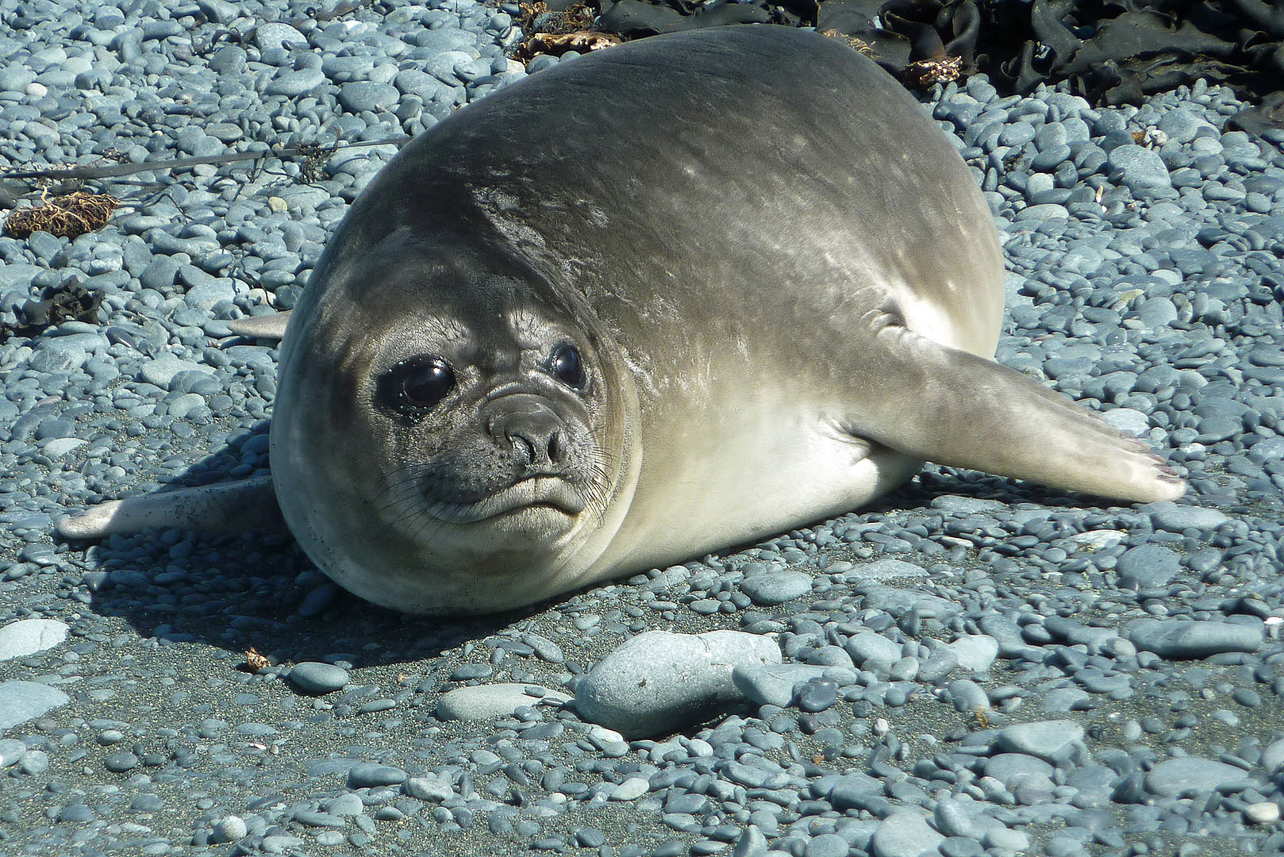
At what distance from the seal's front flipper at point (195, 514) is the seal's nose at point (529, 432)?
1.47 m

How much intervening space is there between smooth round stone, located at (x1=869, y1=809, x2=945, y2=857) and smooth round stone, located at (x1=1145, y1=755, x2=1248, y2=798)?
0.40m

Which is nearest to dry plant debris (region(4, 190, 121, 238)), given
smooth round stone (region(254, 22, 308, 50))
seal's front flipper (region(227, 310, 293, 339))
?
seal's front flipper (region(227, 310, 293, 339))

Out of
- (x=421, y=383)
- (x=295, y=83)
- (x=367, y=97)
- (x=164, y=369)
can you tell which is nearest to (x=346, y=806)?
(x=421, y=383)

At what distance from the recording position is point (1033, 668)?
2.70 metres

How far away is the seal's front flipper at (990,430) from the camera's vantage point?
362 centimetres

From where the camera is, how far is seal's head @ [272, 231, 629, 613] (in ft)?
9.75

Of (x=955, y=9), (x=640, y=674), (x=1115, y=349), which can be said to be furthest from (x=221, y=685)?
(x=955, y=9)

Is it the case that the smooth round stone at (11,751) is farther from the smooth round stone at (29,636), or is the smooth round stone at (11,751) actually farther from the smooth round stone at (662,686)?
the smooth round stone at (662,686)

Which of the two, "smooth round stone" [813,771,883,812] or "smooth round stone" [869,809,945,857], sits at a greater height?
"smooth round stone" [869,809,945,857]

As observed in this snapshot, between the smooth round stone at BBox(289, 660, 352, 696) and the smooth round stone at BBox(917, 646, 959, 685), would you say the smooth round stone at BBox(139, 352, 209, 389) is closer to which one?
the smooth round stone at BBox(289, 660, 352, 696)

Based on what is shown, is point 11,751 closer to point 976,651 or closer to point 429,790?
point 429,790

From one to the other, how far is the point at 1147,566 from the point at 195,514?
Answer: 288cm

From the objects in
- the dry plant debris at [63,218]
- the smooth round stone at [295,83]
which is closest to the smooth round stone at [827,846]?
the dry plant debris at [63,218]

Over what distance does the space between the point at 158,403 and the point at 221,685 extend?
7.34 ft
